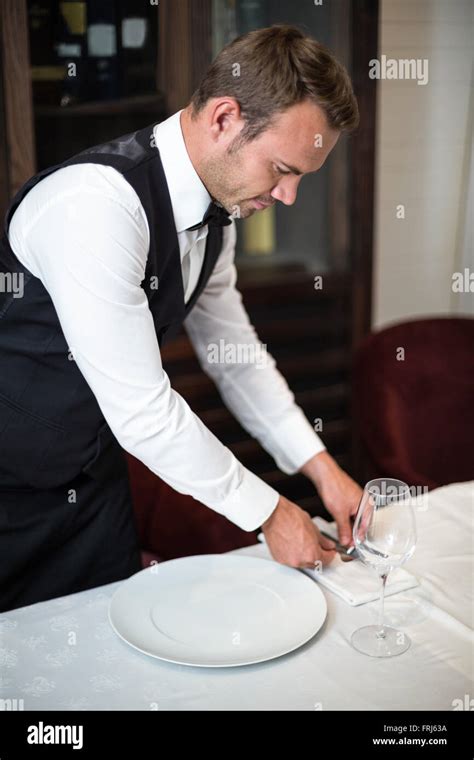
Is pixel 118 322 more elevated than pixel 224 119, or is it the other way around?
pixel 224 119

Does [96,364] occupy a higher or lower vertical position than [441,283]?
higher

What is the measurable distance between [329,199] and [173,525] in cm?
150

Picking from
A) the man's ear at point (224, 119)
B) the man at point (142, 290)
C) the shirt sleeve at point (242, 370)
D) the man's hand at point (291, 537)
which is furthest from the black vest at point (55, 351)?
the man's hand at point (291, 537)

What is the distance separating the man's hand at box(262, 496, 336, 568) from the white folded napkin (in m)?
0.03

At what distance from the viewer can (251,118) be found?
132 centimetres

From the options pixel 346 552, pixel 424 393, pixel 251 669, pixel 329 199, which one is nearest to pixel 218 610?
pixel 251 669

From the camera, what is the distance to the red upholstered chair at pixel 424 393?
95.9 inches

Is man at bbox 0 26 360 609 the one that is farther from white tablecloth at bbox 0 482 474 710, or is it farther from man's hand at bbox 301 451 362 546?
white tablecloth at bbox 0 482 474 710

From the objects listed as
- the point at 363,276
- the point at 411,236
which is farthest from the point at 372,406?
the point at 411,236

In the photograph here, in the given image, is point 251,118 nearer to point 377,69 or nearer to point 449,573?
point 449,573

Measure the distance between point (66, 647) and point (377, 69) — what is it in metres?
2.40

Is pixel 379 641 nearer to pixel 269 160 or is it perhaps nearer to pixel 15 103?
pixel 269 160

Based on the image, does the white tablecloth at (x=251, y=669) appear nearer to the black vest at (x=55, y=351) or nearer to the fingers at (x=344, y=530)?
the fingers at (x=344, y=530)

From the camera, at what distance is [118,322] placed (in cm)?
126
